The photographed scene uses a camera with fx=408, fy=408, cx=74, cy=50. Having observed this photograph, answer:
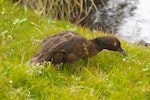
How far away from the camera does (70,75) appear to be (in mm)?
5445

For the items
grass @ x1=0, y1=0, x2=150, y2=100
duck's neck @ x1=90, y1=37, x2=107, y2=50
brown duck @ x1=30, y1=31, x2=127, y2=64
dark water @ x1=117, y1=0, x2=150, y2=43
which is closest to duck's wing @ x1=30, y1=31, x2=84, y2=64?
brown duck @ x1=30, y1=31, x2=127, y2=64

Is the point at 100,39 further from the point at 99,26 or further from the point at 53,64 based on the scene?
the point at 99,26

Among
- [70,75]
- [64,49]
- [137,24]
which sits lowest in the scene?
[137,24]

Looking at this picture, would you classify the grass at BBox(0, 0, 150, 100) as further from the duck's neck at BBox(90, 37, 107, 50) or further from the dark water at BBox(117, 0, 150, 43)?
the dark water at BBox(117, 0, 150, 43)

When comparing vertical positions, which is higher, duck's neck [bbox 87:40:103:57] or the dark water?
duck's neck [bbox 87:40:103:57]

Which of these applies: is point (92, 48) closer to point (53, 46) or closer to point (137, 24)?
point (53, 46)

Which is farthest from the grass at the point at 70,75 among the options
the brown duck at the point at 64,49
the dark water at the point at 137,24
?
the dark water at the point at 137,24

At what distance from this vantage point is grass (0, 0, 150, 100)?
14.6 ft

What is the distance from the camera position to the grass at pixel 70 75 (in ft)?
14.6

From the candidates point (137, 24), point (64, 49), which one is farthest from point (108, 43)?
point (137, 24)

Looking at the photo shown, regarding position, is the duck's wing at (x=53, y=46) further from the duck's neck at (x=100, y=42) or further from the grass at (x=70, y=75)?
the duck's neck at (x=100, y=42)

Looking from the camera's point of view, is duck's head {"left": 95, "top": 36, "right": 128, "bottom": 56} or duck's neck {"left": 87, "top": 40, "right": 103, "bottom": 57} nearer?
duck's neck {"left": 87, "top": 40, "right": 103, "bottom": 57}

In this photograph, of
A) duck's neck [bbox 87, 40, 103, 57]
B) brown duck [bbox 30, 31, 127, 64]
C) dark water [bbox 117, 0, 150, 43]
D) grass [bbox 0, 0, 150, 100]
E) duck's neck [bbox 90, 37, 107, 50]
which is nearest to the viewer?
grass [bbox 0, 0, 150, 100]

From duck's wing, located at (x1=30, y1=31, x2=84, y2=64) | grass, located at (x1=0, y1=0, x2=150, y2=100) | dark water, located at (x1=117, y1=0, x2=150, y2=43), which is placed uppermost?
duck's wing, located at (x1=30, y1=31, x2=84, y2=64)
